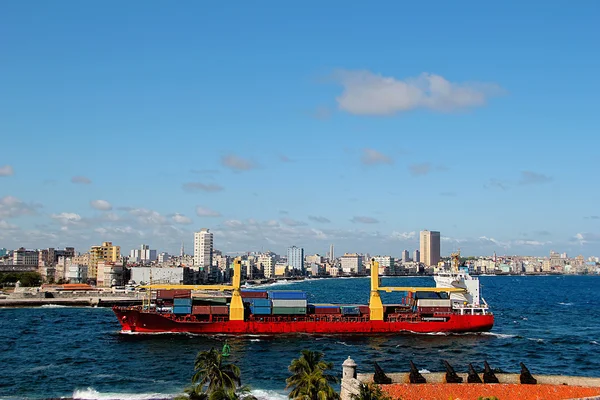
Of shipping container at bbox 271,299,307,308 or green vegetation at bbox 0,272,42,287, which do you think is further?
green vegetation at bbox 0,272,42,287

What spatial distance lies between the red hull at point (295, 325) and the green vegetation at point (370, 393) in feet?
179

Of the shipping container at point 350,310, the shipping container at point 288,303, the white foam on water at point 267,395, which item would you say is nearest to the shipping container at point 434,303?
the shipping container at point 350,310

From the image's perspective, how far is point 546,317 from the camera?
117125 mm

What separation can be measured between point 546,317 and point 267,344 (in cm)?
6729

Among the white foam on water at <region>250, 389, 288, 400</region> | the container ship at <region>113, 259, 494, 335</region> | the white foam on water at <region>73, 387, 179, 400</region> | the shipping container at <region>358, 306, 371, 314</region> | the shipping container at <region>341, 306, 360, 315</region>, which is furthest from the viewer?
the shipping container at <region>358, 306, 371, 314</region>

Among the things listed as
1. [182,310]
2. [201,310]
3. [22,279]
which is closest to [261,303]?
[201,310]

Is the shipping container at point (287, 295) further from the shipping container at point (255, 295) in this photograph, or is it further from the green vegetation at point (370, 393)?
the green vegetation at point (370, 393)

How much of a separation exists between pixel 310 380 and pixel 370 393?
3458 mm

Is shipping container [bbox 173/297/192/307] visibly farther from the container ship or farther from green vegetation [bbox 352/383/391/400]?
green vegetation [bbox 352/383/391/400]

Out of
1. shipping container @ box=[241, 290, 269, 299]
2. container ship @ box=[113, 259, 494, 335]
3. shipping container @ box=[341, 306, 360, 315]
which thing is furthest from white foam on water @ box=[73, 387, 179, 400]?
shipping container @ box=[241, 290, 269, 299]

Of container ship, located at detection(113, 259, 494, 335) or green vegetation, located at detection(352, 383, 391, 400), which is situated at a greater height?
green vegetation, located at detection(352, 383, 391, 400)

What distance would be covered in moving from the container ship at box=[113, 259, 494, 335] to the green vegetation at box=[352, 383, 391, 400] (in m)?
54.5

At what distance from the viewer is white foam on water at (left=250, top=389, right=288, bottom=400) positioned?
151ft

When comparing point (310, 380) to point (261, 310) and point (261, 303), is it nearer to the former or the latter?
point (261, 310)
